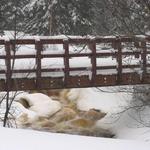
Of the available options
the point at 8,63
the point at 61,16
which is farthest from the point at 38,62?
the point at 61,16

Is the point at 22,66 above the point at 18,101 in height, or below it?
above

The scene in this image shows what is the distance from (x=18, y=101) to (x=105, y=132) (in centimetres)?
408

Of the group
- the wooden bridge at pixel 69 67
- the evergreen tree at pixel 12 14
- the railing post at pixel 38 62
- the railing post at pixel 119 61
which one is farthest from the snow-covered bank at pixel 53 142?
the railing post at pixel 119 61

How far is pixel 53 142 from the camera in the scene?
7.26 m

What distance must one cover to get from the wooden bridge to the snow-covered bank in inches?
204

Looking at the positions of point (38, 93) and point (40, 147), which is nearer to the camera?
point (40, 147)

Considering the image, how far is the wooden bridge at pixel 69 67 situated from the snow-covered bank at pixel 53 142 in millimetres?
5191

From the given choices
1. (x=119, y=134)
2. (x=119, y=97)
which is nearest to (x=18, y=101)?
(x=119, y=97)

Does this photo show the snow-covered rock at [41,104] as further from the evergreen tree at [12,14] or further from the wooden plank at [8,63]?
the wooden plank at [8,63]

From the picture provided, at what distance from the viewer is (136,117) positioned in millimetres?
15523

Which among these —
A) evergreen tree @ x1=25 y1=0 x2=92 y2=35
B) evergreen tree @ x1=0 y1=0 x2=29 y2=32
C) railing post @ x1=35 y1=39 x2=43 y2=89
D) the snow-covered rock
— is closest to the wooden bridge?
railing post @ x1=35 y1=39 x2=43 y2=89

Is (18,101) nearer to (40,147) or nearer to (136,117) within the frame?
(136,117)

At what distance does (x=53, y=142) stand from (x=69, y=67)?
6.52 m

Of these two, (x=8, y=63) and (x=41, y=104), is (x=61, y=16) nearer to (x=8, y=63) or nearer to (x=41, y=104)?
(x=41, y=104)
